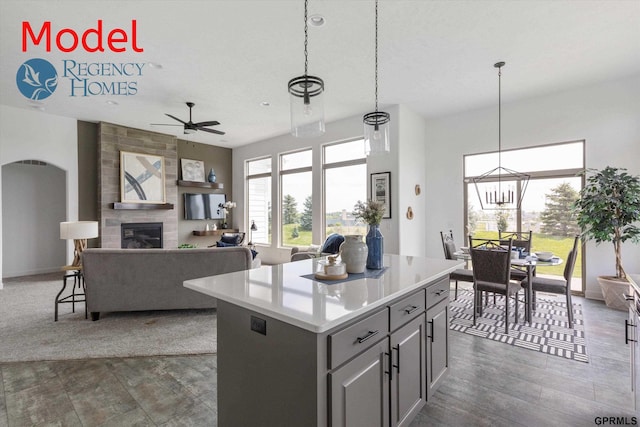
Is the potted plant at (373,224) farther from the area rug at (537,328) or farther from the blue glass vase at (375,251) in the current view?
the area rug at (537,328)

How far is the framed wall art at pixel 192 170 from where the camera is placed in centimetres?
774

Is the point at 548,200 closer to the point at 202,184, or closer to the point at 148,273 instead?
the point at 148,273

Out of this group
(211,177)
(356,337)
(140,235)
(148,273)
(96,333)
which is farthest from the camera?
(211,177)

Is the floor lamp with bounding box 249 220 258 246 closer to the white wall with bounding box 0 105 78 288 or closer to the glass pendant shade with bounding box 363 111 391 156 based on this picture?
the white wall with bounding box 0 105 78 288

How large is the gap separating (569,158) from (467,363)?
13.2ft

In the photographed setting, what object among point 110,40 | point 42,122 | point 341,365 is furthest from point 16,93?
point 341,365

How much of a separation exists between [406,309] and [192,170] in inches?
294

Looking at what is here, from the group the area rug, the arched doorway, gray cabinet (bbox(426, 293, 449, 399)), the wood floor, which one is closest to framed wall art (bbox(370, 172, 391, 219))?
the area rug

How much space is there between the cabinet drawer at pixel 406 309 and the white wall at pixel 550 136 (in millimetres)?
4326

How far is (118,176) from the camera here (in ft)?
21.1

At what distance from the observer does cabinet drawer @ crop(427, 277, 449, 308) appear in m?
1.98

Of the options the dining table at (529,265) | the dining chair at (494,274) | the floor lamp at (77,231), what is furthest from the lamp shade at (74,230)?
the dining table at (529,265)

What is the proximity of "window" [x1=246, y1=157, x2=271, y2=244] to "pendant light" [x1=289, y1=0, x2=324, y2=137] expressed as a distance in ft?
19.5

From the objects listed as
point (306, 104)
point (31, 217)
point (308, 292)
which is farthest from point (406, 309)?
point (31, 217)
